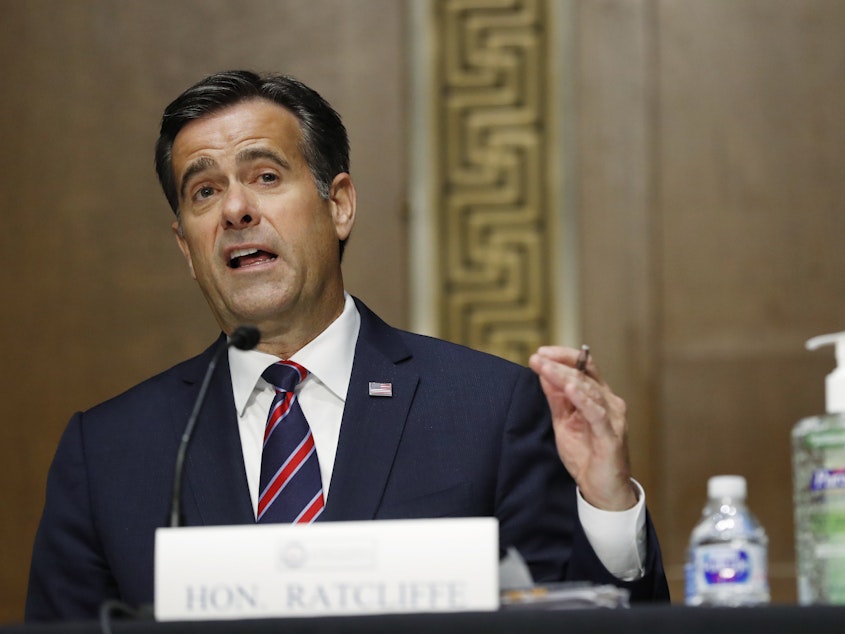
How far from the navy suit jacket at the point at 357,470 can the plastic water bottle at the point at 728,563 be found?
0.50m

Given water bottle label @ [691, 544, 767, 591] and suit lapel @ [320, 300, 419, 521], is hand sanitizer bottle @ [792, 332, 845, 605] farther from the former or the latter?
suit lapel @ [320, 300, 419, 521]

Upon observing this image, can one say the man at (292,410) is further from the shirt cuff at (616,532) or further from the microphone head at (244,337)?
the microphone head at (244,337)

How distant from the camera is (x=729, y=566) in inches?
52.2

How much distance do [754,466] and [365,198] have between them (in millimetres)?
1235

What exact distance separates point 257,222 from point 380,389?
0.35 meters

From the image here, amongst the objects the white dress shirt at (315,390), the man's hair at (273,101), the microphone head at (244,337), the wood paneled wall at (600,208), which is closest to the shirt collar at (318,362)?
the white dress shirt at (315,390)

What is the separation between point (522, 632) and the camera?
119 cm

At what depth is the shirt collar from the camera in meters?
2.21

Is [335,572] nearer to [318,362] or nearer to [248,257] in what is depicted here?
[318,362]

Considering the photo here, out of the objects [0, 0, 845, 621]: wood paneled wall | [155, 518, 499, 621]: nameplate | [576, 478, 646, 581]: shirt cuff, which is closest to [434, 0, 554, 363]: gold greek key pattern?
[0, 0, 845, 621]: wood paneled wall

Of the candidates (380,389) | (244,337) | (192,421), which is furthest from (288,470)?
(192,421)

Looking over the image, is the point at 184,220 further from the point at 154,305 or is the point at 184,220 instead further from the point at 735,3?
the point at 735,3

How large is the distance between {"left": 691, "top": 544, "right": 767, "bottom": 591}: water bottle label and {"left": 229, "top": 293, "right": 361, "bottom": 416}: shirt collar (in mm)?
940

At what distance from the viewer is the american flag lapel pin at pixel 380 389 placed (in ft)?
7.11
